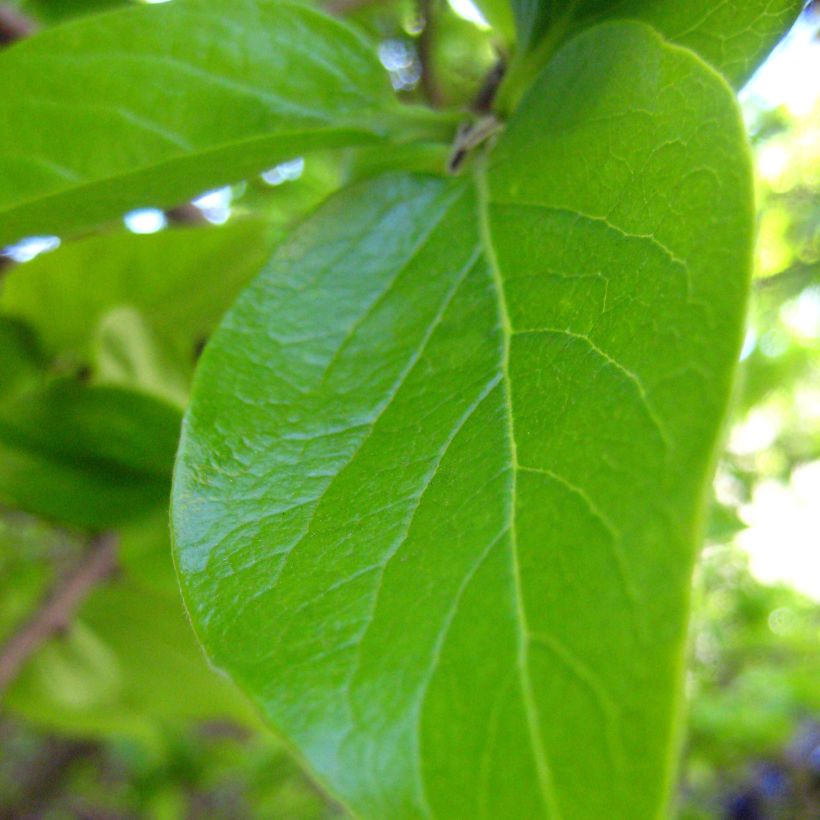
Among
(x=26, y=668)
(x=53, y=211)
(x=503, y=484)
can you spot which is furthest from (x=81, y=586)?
(x=503, y=484)

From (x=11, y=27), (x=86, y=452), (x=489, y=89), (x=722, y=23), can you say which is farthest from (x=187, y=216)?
(x=722, y=23)

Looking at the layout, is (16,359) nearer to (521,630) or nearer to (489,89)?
(489,89)

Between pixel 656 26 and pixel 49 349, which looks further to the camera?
pixel 49 349

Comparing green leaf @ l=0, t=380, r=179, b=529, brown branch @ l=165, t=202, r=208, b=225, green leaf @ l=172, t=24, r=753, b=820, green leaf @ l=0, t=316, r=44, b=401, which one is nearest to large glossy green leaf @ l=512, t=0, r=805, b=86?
green leaf @ l=172, t=24, r=753, b=820

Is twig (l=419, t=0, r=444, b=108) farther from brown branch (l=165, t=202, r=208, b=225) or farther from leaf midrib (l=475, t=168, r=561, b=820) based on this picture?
leaf midrib (l=475, t=168, r=561, b=820)

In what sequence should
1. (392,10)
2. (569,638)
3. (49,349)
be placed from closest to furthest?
(569,638) → (49,349) → (392,10)

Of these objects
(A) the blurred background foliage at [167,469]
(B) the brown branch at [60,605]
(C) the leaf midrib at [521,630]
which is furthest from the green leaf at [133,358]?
(C) the leaf midrib at [521,630]

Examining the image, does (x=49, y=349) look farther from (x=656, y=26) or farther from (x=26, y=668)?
(x=656, y=26)
